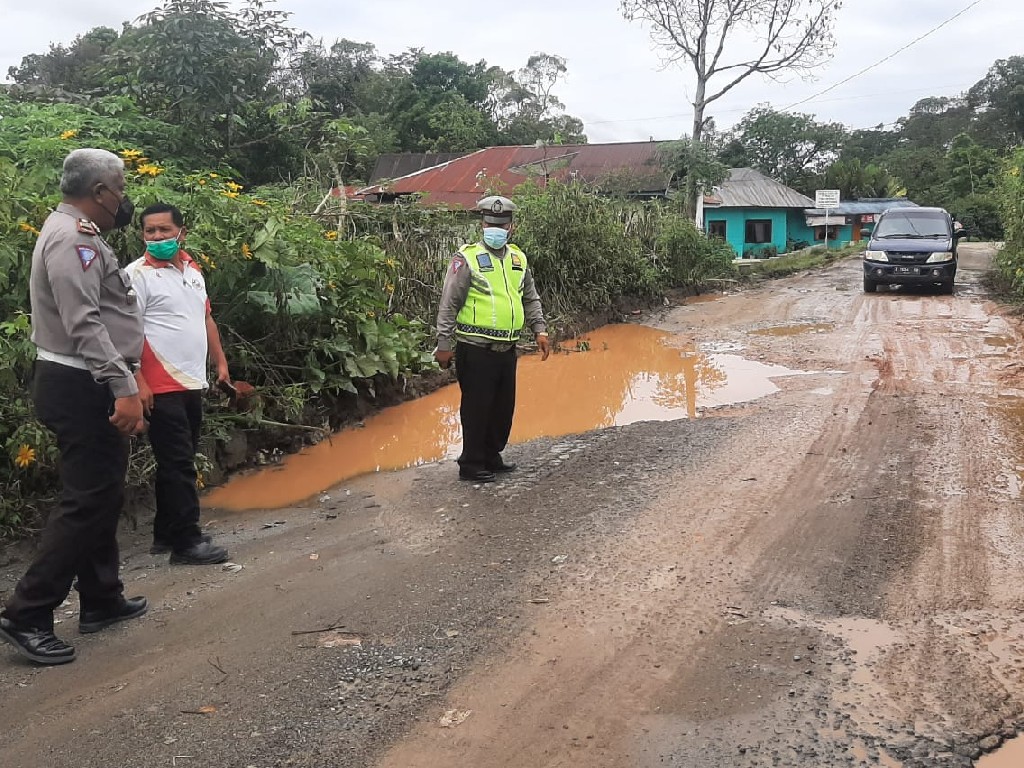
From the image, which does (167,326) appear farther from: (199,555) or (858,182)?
(858,182)

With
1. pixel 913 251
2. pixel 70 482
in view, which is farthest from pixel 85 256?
pixel 913 251

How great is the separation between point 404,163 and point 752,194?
15395 millimetres

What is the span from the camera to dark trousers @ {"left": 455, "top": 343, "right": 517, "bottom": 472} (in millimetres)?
5695

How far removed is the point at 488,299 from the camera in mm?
5602

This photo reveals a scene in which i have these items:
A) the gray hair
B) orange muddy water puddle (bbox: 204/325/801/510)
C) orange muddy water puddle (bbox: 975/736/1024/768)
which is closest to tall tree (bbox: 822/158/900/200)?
orange muddy water puddle (bbox: 204/325/801/510)

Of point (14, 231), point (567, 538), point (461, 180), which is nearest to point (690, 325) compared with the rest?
point (567, 538)

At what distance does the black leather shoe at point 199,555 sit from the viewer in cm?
437

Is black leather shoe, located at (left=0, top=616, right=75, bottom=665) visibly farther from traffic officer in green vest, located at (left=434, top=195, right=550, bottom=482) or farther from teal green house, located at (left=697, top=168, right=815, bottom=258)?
teal green house, located at (left=697, top=168, right=815, bottom=258)

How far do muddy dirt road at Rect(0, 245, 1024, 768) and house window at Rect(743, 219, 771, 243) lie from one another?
32.6m

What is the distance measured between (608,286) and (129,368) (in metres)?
11.9

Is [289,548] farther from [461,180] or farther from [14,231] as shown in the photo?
[461,180]

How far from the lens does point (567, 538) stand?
14.9 ft

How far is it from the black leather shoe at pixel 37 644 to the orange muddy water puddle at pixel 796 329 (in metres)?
10.6

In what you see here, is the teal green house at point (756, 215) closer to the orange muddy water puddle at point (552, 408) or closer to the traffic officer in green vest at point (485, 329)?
the orange muddy water puddle at point (552, 408)
